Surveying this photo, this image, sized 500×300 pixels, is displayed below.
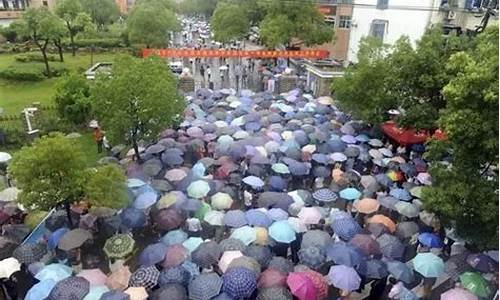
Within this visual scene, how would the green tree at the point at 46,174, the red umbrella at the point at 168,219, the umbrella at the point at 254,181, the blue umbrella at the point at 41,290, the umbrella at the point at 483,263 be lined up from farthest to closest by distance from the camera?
the umbrella at the point at 254,181 < the red umbrella at the point at 168,219 < the green tree at the point at 46,174 < the umbrella at the point at 483,263 < the blue umbrella at the point at 41,290

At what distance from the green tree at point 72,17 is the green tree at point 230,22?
10222mm

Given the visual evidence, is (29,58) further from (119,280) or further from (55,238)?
(119,280)

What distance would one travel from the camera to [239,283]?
28.2 feet

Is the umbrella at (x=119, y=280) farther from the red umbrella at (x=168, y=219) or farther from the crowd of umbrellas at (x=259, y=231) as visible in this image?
the red umbrella at (x=168, y=219)

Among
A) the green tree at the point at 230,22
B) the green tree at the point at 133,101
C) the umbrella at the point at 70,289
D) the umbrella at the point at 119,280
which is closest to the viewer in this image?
the umbrella at the point at 70,289

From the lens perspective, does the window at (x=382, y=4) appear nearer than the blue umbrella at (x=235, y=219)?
No

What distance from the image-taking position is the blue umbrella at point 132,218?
11219 mm

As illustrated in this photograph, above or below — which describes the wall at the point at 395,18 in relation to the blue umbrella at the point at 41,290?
above

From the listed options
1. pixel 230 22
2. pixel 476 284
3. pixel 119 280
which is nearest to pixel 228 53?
pixel 230 22

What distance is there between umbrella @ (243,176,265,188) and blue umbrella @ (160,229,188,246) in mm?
3141

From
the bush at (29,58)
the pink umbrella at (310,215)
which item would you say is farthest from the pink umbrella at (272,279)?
the bush at (29,58)

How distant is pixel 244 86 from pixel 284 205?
17556mm

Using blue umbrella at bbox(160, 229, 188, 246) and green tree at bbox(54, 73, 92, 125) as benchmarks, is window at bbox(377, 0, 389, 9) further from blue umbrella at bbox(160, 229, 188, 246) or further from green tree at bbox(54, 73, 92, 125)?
blue umbrella at bbox(160, 229, 188, 246)

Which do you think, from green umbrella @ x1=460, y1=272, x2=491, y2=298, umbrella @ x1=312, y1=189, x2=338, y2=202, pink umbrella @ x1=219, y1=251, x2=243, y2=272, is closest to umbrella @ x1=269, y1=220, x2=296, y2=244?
pink umbrella @ x1=219, y1=251, x2=243, y2=272
